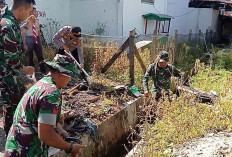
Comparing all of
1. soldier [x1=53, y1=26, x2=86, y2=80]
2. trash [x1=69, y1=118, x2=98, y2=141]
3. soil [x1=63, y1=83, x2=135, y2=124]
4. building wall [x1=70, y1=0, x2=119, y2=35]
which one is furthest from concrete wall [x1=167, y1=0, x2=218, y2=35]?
trash [x1=69, y1=118, x2=98, y2=141]

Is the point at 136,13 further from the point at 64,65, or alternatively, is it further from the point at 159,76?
the point at 64,65

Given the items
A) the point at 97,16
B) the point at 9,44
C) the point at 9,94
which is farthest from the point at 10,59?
the point at 97,16

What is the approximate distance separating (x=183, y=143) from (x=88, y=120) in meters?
1.56

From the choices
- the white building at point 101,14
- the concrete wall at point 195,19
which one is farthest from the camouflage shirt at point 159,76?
the concrete wall at point 195,19

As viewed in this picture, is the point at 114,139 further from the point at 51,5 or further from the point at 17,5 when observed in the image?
the point at 51,5

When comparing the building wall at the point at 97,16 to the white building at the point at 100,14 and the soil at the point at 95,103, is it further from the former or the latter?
the soil at the point at 95,103

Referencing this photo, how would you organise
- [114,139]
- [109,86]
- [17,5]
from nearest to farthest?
[17,5]
[114,139]
[109,86]

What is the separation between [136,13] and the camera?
11.5 meters

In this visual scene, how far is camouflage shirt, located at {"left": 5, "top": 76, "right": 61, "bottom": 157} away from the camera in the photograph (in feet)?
5.53

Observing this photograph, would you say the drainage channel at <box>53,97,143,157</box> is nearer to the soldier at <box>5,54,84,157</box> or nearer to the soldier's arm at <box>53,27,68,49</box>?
the soldier at <box>5,54,84,157</box>

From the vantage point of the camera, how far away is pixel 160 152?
10.4 ft

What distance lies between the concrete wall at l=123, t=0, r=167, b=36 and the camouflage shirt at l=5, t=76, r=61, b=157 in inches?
368

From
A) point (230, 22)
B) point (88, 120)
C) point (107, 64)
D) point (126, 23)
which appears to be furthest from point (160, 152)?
point (230, 22)

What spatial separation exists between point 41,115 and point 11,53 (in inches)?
50.3
